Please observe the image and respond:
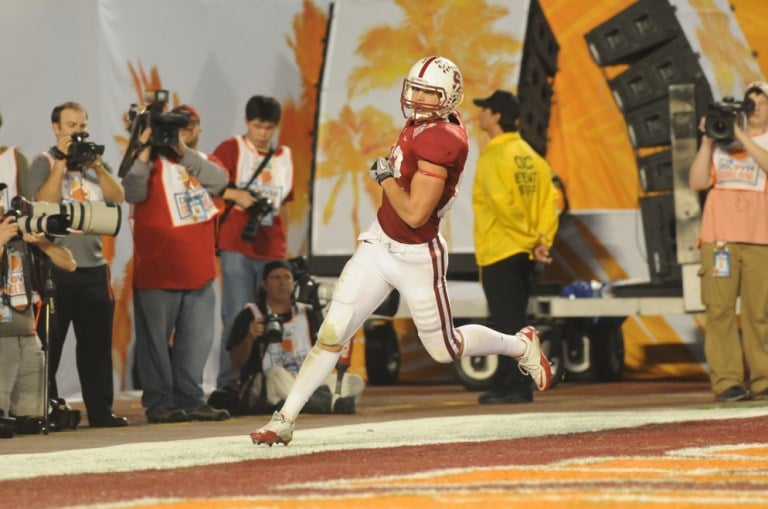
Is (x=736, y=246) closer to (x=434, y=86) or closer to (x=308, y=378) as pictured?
(x=434, y=86)

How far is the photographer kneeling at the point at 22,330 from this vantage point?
8.26 metres

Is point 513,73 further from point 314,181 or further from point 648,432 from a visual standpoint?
point 648,432

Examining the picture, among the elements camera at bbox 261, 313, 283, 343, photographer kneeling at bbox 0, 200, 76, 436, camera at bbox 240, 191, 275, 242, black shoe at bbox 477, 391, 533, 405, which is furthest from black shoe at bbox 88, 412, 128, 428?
black shoe at bbox 477, 391, 533, 405

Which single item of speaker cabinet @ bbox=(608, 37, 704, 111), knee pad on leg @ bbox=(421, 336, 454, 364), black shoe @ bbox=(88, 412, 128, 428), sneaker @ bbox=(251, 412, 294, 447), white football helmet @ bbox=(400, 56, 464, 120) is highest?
speaker cabinet @ bbox=(608, 37, 704, 111)

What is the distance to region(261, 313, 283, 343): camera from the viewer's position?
1006 cm

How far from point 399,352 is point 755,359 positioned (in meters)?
5.07

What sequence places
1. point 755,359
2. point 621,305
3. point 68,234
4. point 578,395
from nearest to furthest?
point 68,234 < point 755,359 < point 578,395 < point 621,305

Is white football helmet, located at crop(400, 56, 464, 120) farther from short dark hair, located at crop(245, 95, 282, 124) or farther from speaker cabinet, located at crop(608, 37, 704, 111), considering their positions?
speaker cabinet, located at crop(608, 37, 704, 111)

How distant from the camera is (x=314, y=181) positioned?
14.6m

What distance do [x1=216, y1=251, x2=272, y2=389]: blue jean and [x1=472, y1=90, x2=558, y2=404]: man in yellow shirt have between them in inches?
60.3

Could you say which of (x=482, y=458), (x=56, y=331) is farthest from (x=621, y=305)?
(x=482, y=458)

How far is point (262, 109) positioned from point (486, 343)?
3.88 meters

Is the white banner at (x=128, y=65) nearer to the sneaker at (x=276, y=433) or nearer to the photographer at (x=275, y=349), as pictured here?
the photographer at (x=275, y=349)

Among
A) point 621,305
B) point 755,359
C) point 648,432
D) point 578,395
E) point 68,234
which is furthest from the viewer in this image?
point 621,305
